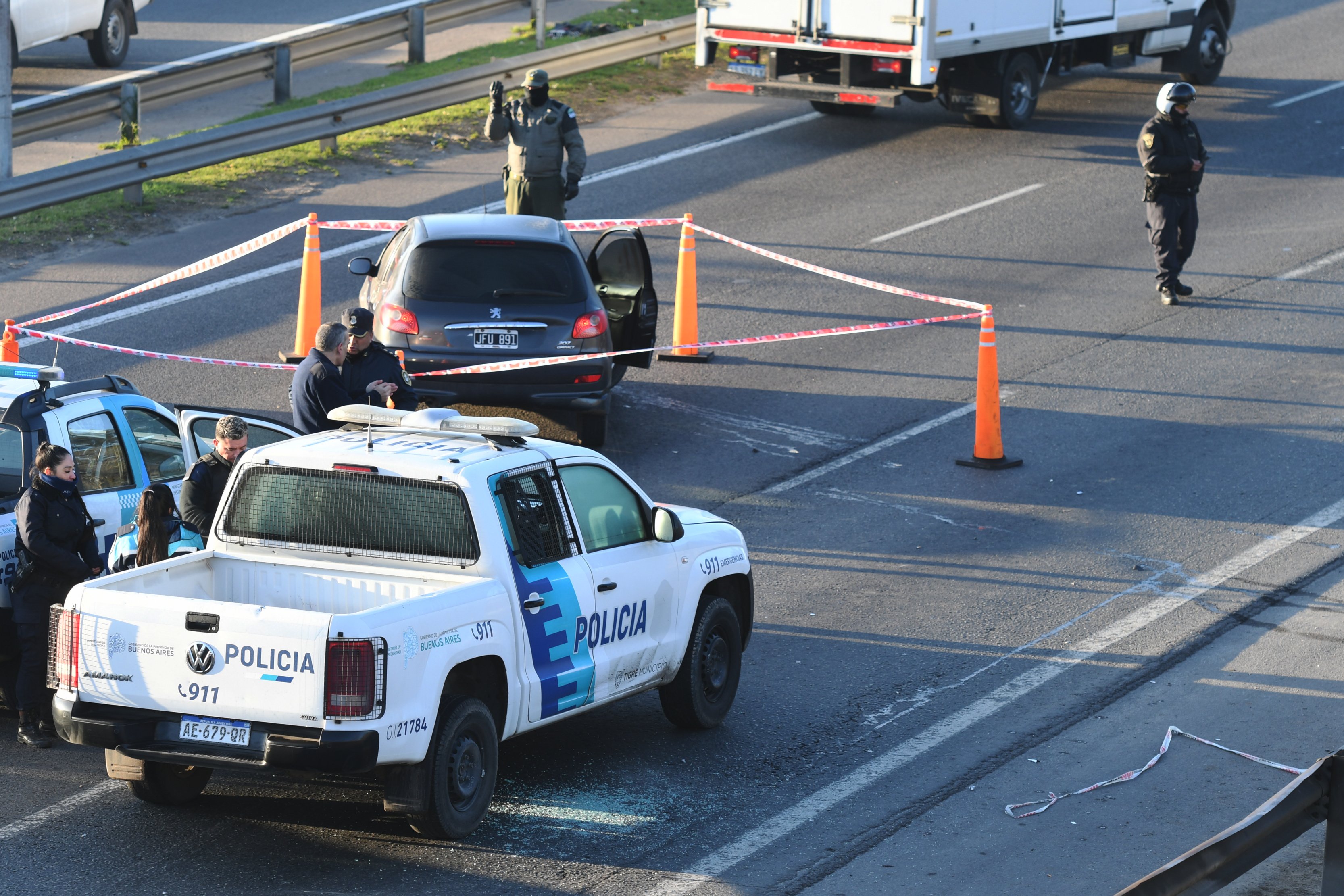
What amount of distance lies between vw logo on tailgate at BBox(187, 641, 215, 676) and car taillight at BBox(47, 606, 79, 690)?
0.53 metres

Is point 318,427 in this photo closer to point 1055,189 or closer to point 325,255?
point 325,255

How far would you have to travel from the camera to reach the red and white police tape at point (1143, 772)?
8.47m

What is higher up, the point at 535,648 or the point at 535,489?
the point at 535,489

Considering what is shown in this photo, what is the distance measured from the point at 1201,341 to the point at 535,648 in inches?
390

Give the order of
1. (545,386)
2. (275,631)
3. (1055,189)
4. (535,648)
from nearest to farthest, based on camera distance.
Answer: (275,631), (535,648), (545,386), (1055,189)

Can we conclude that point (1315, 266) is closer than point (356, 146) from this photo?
Yes

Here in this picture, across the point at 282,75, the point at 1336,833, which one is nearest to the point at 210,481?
the point at 1336,833

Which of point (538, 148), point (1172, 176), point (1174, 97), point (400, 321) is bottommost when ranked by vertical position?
point (400, 321)

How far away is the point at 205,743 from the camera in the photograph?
7.54 meters

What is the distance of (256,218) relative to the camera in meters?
18.8

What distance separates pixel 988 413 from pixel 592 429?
292 centimetres

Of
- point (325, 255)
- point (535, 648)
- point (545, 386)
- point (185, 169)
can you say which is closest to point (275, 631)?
point (535, 648)

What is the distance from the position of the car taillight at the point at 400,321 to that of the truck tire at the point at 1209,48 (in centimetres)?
1615

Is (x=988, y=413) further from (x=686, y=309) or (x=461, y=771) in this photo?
(x=461, y=771)
